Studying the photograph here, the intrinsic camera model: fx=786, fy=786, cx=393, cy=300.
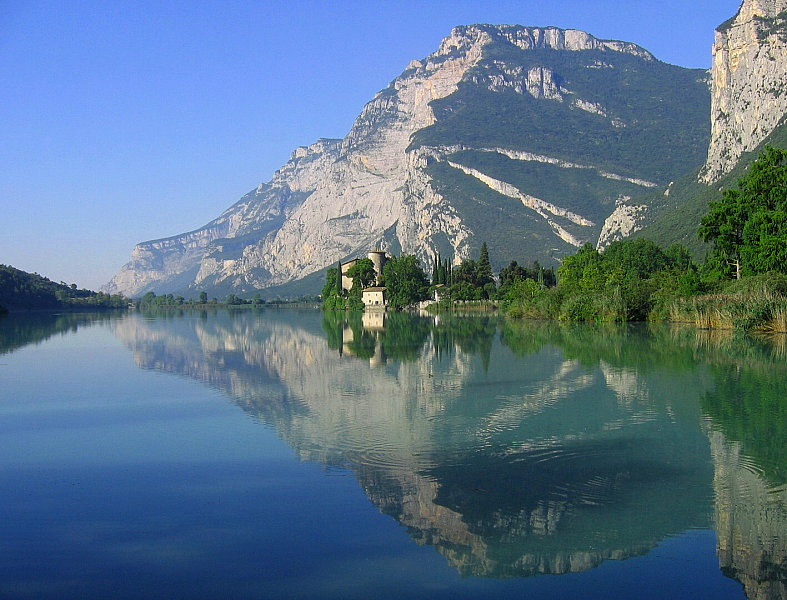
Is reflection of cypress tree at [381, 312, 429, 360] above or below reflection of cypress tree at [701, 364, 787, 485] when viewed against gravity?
above

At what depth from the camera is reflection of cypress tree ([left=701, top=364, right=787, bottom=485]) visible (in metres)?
11.7

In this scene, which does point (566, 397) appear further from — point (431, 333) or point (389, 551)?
point (431, 333)

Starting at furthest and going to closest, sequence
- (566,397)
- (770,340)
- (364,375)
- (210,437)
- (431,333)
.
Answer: (431,333) → (770,340) → (364,375) → (566,397) → (210,437)

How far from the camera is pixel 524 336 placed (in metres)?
38.2

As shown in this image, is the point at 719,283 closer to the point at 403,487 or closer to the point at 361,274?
the point at 403,487

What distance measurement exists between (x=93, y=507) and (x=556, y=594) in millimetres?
5822

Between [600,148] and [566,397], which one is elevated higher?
[600,148]

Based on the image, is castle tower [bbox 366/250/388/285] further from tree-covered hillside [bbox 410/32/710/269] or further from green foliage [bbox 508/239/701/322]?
green foliage [bbox 508/239/701/322]

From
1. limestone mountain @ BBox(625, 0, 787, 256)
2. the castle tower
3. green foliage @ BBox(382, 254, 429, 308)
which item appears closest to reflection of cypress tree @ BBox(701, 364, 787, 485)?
green foliage @ BBox(382, 254, 429, 308)

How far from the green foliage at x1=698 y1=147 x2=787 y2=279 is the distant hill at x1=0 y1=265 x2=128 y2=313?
93661mm

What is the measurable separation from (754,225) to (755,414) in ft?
98.7

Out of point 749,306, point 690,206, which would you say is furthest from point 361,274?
point 749,306

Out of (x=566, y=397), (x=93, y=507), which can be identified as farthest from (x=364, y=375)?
(x=93, y=507)

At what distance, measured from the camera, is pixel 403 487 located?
10281 millimetres
